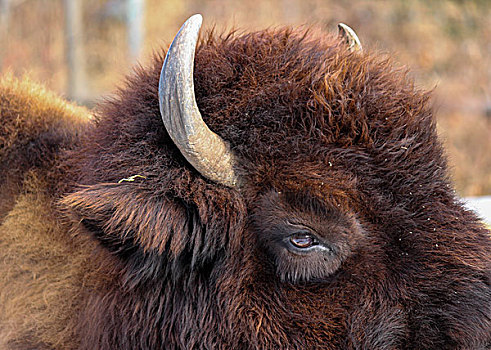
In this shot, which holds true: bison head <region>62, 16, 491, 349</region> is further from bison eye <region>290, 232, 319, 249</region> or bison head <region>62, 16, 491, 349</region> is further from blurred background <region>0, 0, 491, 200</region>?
blurred background <region>0, 0, 491, 200</region>

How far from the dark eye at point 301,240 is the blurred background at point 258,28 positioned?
9740 mm

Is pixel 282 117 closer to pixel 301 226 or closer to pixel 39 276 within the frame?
pixel 301 226

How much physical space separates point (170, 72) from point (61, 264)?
1.42 m

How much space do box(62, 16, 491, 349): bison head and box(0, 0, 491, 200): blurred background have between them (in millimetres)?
9465

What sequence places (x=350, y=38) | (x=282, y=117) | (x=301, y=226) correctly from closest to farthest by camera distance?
(x=301, y=226), (x=282, y=117), (x=350, y=38)

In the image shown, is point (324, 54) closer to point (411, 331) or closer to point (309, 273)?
point (309, 273)

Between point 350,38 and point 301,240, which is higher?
point 350,38

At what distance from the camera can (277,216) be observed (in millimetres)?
2680

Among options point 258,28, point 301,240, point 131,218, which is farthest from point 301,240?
point 258,28

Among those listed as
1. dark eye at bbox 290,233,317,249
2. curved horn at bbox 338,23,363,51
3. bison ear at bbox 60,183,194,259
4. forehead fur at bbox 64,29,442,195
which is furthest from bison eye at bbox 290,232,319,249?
curved horn at bbox 338,23,363,51

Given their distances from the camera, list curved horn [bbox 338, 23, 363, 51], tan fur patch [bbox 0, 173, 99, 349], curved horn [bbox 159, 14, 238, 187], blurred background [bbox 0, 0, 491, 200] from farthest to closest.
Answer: blurred background [bbox 0, 0, 491, 200], curved horn [bbox 338, 23, 363, 51], tan fur patch [bbox 0, 173, 99, 349], curved horn [bbox 159, 14, 238, 187]

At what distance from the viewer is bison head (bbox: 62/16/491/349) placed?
2580mm

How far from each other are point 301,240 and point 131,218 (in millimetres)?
810

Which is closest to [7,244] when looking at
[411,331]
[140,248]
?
[140,248]
